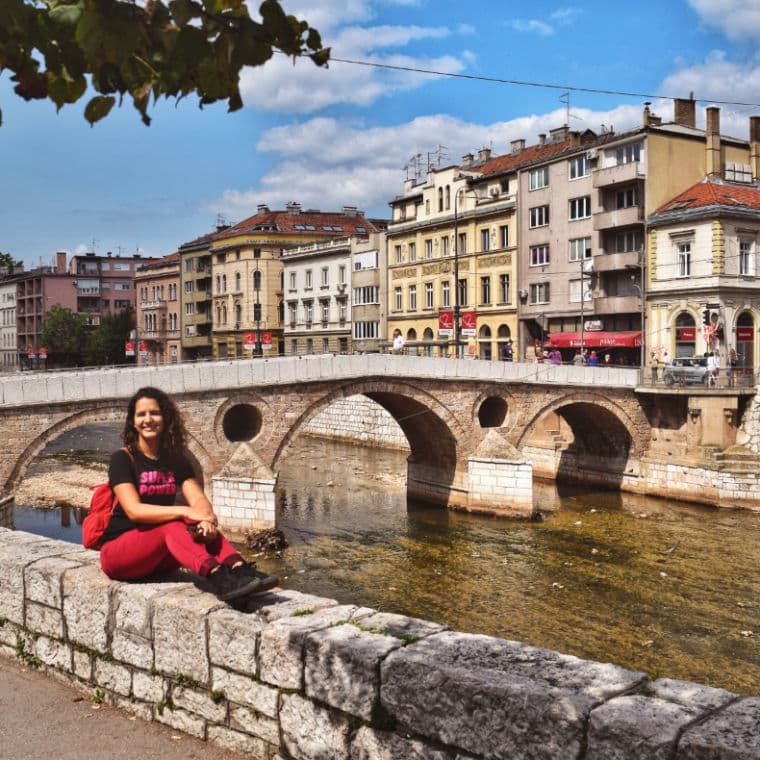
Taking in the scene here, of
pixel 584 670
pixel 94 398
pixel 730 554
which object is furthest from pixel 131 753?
pixel 730 554

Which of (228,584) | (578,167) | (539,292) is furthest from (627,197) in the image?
(228,584)

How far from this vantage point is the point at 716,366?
28203mm

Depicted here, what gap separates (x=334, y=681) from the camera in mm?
4234

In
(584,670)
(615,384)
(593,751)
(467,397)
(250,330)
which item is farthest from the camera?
(250,330)

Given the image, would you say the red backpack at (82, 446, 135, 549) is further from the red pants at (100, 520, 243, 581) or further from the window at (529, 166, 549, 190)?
the window at (529, 166, 549, 190)

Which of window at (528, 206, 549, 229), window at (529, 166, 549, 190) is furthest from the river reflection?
window at (529, 166, 549, 190)

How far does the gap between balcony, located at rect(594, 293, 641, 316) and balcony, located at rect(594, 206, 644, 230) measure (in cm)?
288

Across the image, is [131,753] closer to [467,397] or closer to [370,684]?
[370,684]

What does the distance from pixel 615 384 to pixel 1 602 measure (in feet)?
83.2

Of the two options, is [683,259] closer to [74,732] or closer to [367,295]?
[367,295]

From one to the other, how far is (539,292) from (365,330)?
1324 centimetres

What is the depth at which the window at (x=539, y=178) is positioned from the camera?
39906 millimetres

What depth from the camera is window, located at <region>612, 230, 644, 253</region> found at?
118 feet

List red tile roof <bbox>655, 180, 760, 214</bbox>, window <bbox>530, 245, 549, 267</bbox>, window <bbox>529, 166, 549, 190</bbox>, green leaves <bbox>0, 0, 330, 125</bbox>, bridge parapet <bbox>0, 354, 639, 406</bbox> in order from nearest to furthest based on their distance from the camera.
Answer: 1. green leaves <bbox>0, 0, 330, 125</bbox>
2. bridge parapet <bbox>0, 354, 639, 406</bbox>
3. red tile roof <bbox>655, 180, 760, 214</bbox>
4. window <bbox>529, 166, 549, 190</bbox>
5. window <bbox>530, 245, 549, 267</bbox>
